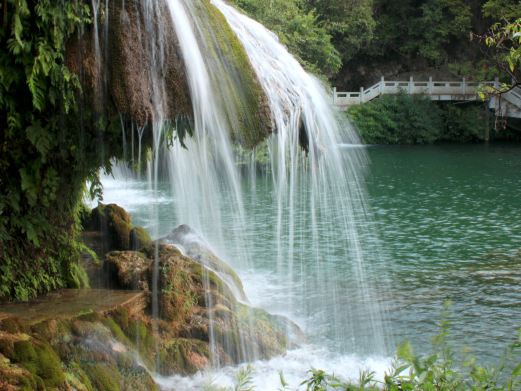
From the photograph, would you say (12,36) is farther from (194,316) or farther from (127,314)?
(194,316)

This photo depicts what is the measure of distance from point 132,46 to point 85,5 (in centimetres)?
64

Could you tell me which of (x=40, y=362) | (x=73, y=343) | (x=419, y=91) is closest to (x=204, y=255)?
(x=73, y=343)

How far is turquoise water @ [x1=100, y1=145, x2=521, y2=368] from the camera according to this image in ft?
33.6

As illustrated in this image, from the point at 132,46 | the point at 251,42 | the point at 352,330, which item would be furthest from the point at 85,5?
the point at 352,330

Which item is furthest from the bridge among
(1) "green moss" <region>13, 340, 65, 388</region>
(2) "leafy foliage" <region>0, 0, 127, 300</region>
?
(1) "green moss" <region>13, 340, 65, 388</region>

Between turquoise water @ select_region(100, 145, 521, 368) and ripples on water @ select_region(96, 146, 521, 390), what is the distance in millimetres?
23

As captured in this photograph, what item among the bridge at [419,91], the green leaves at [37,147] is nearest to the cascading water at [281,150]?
the green leaves at [37,147]

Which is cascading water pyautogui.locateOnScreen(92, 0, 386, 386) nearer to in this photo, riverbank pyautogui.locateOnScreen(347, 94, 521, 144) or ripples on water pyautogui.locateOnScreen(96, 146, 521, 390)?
ripples on water pyautogui.locateOnScreen(96, 146, 521, 390)

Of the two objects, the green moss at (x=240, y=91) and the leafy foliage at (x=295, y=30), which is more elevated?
the leafy foliage at (x=295, y=30)

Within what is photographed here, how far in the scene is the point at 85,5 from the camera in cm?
663

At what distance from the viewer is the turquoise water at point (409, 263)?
1025cm

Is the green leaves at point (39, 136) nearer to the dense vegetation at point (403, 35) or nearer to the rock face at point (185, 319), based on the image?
the rock face at point (185, 319)

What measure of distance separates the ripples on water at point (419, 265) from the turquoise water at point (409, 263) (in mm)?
23

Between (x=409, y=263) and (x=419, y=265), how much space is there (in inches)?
9.7
